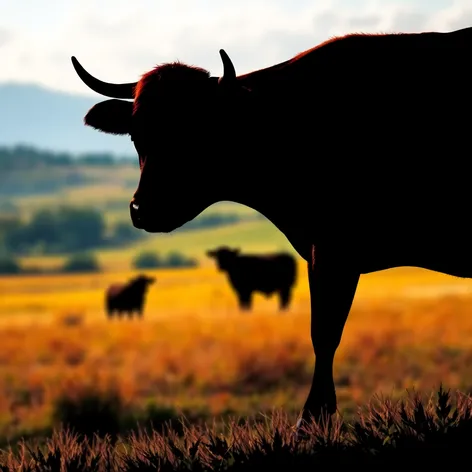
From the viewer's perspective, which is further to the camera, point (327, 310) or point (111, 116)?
point (111, 116)

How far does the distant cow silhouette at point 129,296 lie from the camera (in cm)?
3431

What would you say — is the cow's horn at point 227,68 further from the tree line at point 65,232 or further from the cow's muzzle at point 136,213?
the tree line at point 65,232

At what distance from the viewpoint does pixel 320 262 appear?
13.4 feet

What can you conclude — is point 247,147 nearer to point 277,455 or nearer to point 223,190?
point 223,190

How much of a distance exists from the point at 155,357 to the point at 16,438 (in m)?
5.56

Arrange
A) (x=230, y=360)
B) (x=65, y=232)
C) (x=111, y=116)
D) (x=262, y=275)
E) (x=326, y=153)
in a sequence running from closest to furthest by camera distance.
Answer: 1. (x=326, y=153)
2. (x=111, y=116)
3. (x=230, y=360)
4. (x=262, y=275)
5. (x=65, y=232)

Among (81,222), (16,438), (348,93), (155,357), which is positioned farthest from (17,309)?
(81,222)

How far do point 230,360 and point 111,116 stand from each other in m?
13.8

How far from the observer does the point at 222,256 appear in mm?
28219

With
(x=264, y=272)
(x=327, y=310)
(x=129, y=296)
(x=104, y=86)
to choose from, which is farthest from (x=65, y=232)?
(x=327, y=310)

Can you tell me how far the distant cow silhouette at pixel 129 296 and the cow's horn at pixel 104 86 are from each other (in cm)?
2963

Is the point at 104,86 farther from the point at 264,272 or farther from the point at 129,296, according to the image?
the point at 129,296

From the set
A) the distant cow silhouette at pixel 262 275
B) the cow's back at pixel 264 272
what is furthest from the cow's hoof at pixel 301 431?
the cow's back at pixel 264 272

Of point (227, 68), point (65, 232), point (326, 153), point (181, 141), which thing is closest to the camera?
point (227, 68)
